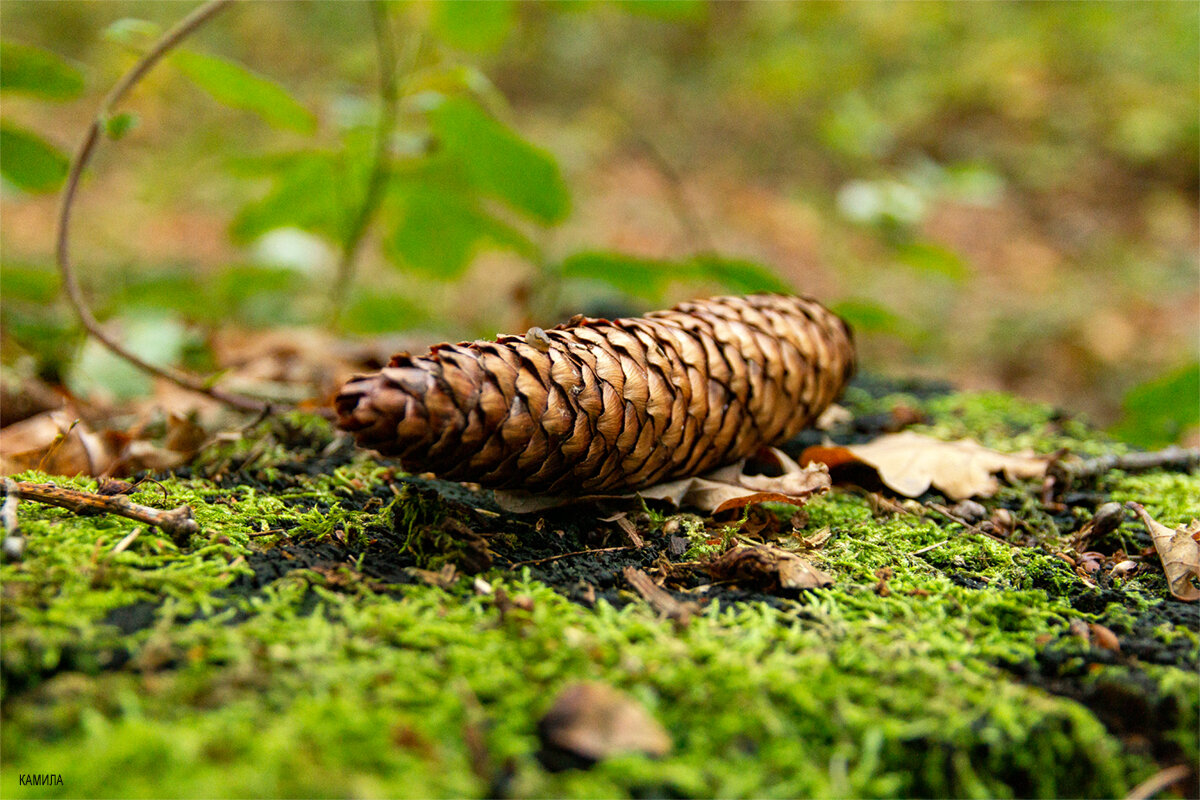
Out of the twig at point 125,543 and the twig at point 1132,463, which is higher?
the twig at point 1132,463

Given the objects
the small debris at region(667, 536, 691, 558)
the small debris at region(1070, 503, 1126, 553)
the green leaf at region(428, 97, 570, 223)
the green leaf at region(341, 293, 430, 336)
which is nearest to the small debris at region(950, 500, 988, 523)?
the small debris at region(1070, 503, 1126, 553)

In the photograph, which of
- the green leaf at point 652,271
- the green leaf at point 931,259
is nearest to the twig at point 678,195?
the green leaf at point 652,271

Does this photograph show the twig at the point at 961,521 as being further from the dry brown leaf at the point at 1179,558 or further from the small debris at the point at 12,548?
the small debris at the point at 12,548

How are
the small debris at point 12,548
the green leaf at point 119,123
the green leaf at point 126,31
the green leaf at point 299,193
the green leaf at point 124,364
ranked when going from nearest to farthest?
1. the small debris at point 12,548
2. the green leaf at point 119,123
3. the green leaf at point 126,31
4. the green leaf at point 124,364
5. the green leaf at point 299,193

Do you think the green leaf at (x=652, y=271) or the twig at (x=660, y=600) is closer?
the twig at (x=660, y=600)

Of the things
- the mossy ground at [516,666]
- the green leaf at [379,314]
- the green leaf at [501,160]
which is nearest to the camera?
the mossy ground at [516,666]

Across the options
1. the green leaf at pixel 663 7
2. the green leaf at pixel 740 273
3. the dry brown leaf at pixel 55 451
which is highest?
the green leaf at pixel 663 7

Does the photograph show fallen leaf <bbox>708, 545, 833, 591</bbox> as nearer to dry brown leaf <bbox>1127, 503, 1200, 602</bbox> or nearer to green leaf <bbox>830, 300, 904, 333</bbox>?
dry brown leaf <bbox>1127, 503, 1200, 602</bbox>

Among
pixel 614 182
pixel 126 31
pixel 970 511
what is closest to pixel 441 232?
pixel 126 31
